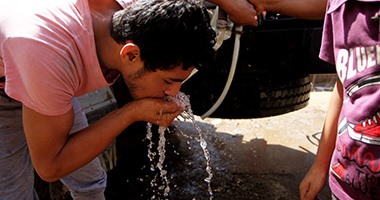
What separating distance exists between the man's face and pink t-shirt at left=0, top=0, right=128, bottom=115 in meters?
0.16

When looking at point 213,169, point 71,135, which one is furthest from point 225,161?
point 71,135

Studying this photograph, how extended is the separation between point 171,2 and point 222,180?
1.77 meters

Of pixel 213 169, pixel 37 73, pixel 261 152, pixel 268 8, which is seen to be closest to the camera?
pixel 37 73

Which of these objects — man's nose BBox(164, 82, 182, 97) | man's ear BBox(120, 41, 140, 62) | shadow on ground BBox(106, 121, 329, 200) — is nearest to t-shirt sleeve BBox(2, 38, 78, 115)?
man's ear BBox(120, 41, 140, 62)

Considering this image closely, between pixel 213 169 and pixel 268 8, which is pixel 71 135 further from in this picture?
pixel 213 169

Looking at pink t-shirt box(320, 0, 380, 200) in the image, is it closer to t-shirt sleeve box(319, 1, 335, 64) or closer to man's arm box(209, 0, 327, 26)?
t-shirt sleeve box(319, 1, 335, 64)

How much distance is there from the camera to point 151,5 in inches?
50.6

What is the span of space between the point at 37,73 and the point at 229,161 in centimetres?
211

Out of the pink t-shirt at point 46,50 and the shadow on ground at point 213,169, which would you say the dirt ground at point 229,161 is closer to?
the shadow on ground at point 213,169

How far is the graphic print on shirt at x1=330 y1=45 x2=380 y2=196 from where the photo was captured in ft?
3.96

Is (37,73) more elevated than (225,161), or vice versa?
(37,73)

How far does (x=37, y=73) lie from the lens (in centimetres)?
117

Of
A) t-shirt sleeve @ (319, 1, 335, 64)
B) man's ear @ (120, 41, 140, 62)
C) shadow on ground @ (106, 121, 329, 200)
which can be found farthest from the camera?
shadow on ground @ (106, 121, 329, 200)

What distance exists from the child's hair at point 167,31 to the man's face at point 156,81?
0.04 metres
